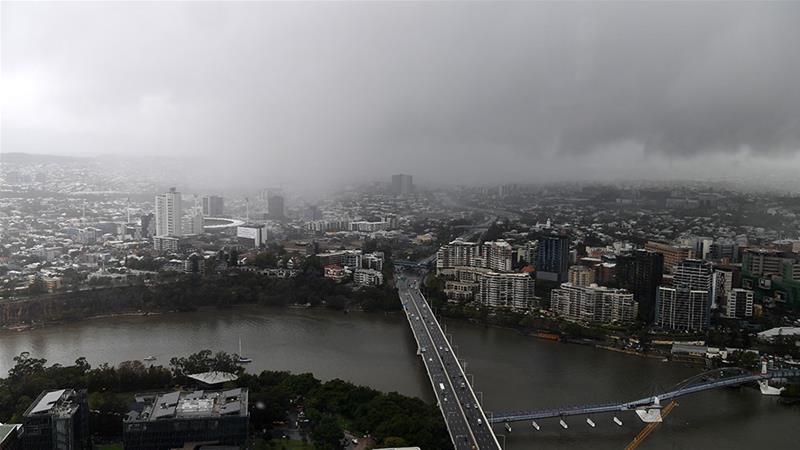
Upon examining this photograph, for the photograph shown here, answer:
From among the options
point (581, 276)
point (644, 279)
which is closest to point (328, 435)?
point (644, 279)

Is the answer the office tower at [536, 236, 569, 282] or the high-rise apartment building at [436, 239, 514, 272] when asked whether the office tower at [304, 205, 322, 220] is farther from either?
the office tower at [536, 236, 569, 282]

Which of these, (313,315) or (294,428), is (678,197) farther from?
(294,428)

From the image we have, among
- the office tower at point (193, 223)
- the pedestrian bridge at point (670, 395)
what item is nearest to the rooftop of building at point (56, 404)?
the pedestrian bridge at point (670, 395)

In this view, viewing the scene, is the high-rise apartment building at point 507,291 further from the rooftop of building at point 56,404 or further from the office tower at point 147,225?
the office tower at point 147,225

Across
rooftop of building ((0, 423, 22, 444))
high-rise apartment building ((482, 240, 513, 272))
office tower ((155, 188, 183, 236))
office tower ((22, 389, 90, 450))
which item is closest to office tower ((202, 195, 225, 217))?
office tower ((155, 188, 183, 236))

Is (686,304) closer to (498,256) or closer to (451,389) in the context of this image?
(498,256)
